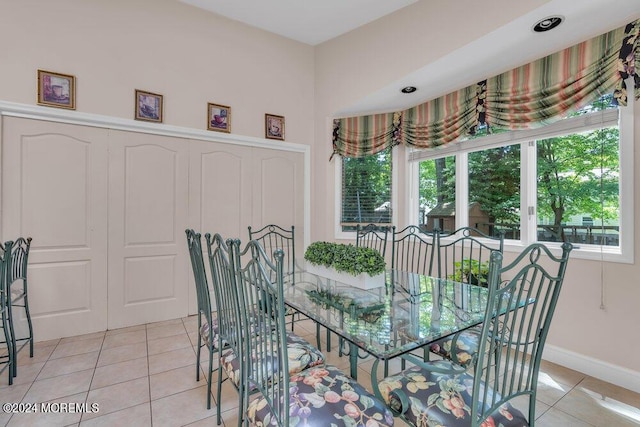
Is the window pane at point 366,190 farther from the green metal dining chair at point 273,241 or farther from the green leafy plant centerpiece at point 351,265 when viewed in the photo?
the green leafy plant centerpiece at point 351,265

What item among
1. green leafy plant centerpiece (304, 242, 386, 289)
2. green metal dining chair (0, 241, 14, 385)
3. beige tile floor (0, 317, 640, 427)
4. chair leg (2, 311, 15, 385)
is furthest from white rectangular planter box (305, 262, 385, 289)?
chair leg (2, 311, 15, 385)

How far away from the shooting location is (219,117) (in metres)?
3.39

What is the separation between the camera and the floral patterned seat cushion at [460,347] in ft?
5.21

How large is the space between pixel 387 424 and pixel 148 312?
9.17 ft

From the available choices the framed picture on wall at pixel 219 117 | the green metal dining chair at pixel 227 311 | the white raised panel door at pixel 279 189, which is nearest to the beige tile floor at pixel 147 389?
the green metal dining chair at pixel 227 311

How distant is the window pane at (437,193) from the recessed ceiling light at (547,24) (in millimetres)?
1322

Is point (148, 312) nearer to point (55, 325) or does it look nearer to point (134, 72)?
point (55, 325)

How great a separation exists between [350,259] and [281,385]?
939 millimetres

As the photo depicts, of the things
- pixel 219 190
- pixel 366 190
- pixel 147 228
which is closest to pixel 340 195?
pixel 366 190

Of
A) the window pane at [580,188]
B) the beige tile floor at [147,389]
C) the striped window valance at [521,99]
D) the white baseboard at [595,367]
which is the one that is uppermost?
the striped window valance at [521,99]

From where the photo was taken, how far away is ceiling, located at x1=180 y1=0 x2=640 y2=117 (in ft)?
6.51

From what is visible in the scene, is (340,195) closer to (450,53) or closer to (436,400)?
(450,53)

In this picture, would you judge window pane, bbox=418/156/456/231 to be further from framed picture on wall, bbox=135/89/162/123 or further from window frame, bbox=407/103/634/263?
A: framed picture on wall, bbox=135/89/162/123

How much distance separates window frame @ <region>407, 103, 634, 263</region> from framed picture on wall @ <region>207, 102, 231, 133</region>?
2.16 meters
